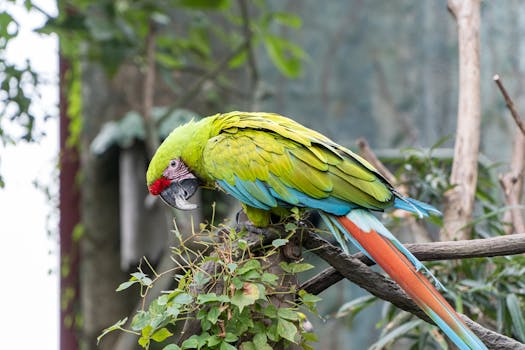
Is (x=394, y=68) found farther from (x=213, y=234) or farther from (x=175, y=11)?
(x=213, y=234)

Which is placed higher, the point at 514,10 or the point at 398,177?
the point at 514,10

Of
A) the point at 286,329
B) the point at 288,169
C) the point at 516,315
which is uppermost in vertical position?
the point at 288,169

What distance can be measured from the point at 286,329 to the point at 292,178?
0.29 metres

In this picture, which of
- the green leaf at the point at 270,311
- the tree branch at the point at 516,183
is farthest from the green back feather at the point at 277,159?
the tree branch at the point at 516,183

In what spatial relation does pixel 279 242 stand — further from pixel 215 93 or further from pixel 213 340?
pixel 215 93

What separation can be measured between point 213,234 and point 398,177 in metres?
0.85

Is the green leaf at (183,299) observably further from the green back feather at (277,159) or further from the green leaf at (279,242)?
the green back feather at (277,159)

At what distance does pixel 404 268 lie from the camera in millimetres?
1100

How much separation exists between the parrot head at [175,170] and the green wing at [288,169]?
63mm

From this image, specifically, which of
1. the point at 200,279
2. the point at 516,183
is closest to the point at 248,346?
the point at 200,279

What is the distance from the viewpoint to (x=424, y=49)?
3.30 m

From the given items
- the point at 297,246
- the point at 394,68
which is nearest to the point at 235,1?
the point at 394,68

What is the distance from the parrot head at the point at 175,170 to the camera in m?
1.42

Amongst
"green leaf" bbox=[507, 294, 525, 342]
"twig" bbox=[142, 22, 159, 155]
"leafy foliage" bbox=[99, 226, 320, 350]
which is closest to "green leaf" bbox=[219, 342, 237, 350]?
"leafy foliage" bbox=[99, 226, 320, 350]
